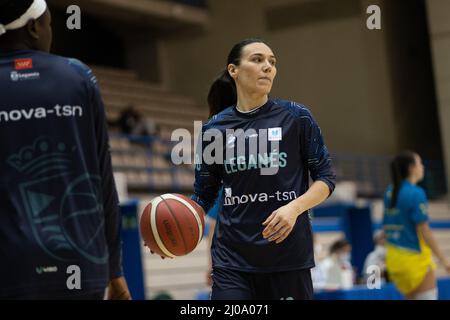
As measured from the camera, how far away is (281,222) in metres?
3.51

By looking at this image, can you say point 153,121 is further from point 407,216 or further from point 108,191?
point 108,191

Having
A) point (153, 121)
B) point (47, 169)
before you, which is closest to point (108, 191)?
point (47, 169)

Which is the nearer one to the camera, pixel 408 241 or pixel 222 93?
pixel 222 93

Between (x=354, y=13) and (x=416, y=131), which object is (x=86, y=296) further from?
(x=416, y=131)

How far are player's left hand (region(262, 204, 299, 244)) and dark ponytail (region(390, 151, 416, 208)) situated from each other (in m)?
3.33

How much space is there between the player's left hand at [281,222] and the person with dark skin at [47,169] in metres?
1.00

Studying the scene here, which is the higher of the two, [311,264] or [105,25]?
[105,25]

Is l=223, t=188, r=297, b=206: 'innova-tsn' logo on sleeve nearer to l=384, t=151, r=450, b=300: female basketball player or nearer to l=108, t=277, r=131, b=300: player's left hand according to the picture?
l=108, t=277, r=131, b=300: player's left hand

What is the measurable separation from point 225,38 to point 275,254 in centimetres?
1755

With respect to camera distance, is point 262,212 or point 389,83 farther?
point 389,83

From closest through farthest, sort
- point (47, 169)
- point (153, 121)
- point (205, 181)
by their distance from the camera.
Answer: point (47, 169)
point (205, 181)
point (153, 121)

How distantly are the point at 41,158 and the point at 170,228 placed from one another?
132 centimetres

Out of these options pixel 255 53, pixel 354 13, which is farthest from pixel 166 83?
pixel 255 53

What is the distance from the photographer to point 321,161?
378 centimetres
